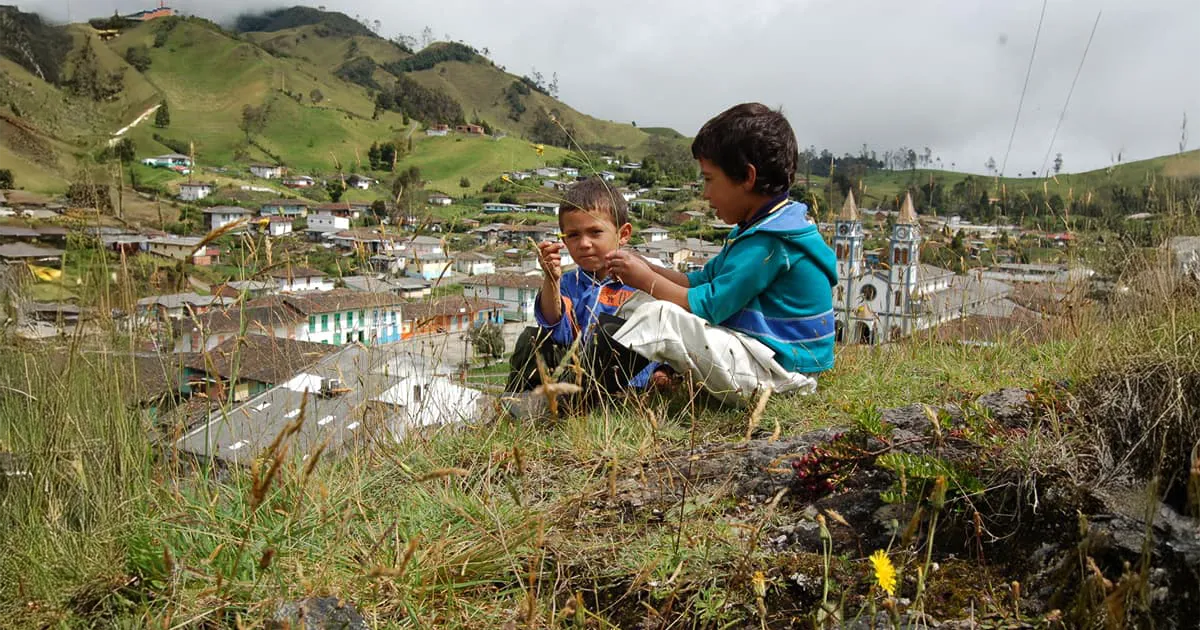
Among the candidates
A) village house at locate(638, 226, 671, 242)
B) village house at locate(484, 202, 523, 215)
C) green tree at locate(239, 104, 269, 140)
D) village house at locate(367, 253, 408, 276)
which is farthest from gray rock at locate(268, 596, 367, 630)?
green tree at locate(239, 104, 269, 140)

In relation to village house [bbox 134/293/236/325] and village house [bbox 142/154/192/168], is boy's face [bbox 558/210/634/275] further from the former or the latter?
village house [bbox 142/154/192/168]

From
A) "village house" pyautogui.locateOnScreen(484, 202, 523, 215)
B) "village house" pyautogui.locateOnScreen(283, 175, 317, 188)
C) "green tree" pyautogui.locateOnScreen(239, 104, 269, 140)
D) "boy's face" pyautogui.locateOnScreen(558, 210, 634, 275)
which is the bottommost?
→ "boy's face" pyautogui.locateOnScreen(558, 210, 634, 275)

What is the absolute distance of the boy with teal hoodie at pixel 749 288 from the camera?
295 centimetres

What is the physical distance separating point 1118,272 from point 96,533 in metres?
5.27

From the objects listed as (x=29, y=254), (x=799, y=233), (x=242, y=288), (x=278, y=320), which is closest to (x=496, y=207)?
(x=29, y=254)

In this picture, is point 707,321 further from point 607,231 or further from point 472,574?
point 472,574

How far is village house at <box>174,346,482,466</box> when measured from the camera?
2670 mm

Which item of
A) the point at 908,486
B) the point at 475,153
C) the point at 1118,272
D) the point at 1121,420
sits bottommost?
the point at 908,486

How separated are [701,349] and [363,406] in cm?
133

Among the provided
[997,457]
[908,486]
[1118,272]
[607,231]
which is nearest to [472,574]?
[908,486]

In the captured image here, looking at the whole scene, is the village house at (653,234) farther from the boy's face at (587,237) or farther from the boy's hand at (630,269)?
the boy's hand at (630,269)

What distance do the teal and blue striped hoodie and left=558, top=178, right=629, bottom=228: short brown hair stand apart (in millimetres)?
599

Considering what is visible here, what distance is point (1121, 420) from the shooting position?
192 cm

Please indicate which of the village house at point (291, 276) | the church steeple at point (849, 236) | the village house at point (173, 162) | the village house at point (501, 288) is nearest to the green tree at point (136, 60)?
the village house at point (173, 162)
